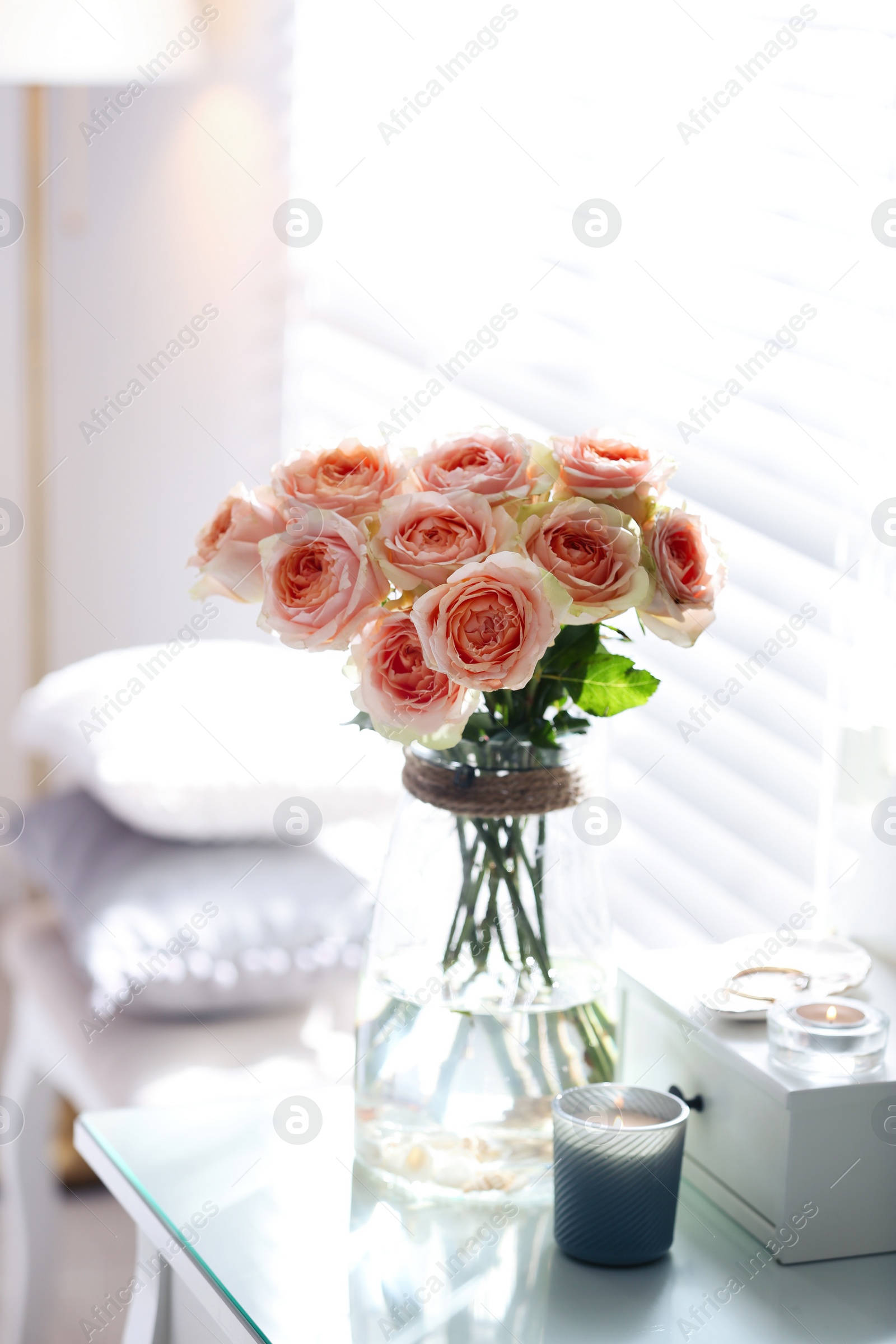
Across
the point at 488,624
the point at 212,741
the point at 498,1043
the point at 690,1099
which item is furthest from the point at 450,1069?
the point at 212,741

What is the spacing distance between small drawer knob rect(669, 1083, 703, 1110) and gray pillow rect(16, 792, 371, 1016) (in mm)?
602

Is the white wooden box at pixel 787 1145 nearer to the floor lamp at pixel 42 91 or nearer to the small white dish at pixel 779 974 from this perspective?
the small white dish at pixel 779 974

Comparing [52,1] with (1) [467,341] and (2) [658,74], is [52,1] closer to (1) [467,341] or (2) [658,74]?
(1) [467,341]

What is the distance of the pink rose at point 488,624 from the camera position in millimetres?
755

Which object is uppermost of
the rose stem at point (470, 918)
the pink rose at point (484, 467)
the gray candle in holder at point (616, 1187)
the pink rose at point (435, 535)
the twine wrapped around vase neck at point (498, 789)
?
the pink rose at point (484, 467)

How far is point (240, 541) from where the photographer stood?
85cm

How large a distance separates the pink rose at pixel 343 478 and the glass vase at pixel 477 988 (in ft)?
0.50

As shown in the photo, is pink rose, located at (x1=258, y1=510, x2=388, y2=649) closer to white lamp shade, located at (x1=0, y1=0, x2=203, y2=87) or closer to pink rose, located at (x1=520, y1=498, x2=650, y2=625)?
pink rose, located at (x1=520, y1=498, x2=650, y2=625)

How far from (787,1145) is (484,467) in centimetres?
39

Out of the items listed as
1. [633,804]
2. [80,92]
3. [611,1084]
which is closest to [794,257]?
[633,804]

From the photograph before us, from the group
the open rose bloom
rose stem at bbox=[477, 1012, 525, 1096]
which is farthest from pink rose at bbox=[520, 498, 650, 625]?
rose stem at bbox=[477, 1012, 525, 1096]

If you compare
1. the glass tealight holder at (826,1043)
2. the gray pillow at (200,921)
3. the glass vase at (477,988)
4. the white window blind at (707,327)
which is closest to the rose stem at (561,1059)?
the glass vase at (477,988)

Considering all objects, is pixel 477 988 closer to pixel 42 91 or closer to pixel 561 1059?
pixel 561 1059

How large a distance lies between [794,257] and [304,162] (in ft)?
3.10
